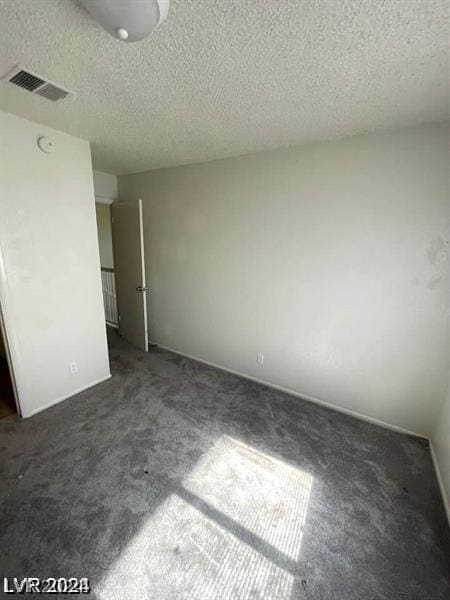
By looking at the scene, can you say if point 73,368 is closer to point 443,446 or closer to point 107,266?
point 107,266

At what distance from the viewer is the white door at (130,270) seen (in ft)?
10.2

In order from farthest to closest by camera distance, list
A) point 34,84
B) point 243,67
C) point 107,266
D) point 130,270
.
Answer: point 107,266
point 130,270
point 34,84
point 243,67

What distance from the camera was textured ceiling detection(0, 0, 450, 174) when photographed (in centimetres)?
92

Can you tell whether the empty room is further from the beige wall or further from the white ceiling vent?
the beige wall

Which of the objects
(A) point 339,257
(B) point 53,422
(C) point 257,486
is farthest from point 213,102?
(B) point 53,422

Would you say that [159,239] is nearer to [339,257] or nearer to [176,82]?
[176,82]

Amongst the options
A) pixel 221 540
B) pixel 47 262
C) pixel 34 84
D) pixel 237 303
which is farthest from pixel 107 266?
pixel 221 540

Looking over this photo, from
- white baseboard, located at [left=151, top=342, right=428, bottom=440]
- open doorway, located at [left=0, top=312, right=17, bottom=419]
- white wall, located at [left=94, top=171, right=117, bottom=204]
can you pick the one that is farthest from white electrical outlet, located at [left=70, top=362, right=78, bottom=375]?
white wall, located at [left=94, top=171, right=117, bottom=204]

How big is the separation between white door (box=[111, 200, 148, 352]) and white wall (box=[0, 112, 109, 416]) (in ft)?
2.47

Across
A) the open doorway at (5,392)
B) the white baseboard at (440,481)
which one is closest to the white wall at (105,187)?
the open doorway at (5,392)

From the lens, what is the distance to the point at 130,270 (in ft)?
11.0

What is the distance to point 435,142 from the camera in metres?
1.65

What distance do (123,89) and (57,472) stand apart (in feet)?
8.15

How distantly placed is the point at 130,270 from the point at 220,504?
286cm
